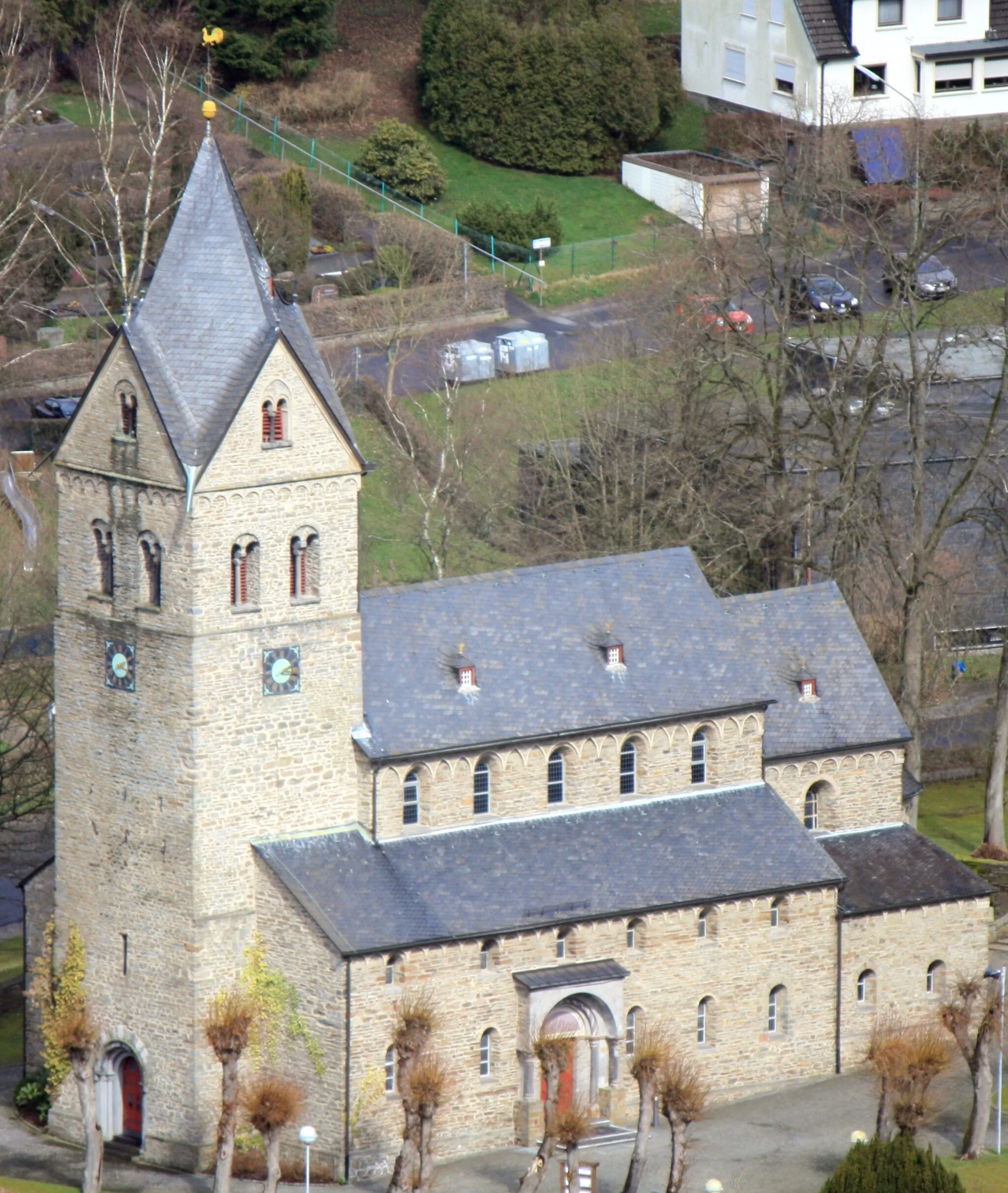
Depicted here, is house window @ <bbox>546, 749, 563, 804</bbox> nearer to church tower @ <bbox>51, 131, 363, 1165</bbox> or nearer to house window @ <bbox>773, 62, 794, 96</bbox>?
church tower @ <bbox>51, 131, 363, 1165</bbox>

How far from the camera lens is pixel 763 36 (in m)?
118

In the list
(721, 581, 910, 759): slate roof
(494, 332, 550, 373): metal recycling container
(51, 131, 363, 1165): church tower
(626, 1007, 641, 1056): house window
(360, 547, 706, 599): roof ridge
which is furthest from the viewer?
(494, 332, 550, 373): metal recycling container

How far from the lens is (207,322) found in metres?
58.6

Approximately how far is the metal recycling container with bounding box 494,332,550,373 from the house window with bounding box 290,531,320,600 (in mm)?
37214

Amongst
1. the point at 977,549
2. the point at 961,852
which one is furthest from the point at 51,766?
the point at 977,549

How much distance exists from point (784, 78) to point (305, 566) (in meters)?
61.3

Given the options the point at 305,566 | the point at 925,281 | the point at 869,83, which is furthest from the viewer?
the point at 869,83

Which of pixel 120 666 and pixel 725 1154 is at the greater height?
pixel 120 666

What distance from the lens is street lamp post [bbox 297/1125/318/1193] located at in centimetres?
5684

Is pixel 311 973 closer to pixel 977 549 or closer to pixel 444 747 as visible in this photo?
pixel 444 747

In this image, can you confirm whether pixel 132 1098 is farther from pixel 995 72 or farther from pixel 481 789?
pixel 995 72

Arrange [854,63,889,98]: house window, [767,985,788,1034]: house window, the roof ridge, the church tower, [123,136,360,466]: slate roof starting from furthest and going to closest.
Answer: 1. [854,63,889,98]: house window
2. [767,985,788,1034]: house window
3. the roof ridge
4. the church tower
5. [123,136,360,466]: slate roof

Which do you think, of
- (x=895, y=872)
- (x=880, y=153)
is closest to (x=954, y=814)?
(x=895, y=872)

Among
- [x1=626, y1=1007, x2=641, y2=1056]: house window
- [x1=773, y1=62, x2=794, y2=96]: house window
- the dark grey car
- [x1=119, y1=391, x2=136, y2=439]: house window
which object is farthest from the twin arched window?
[x1=773, y1=62, x2=794, y2=96]: house window
